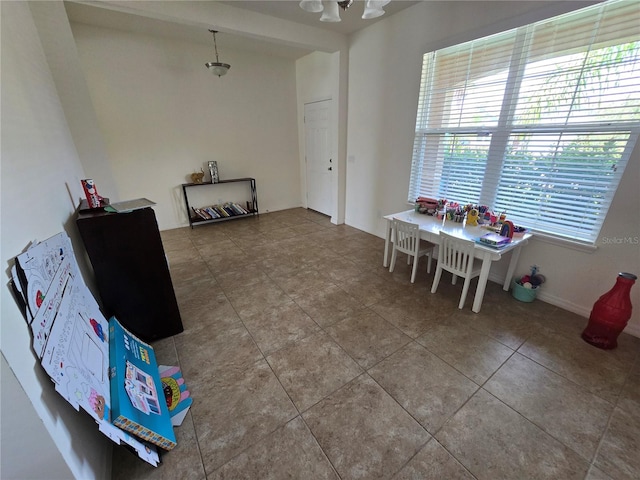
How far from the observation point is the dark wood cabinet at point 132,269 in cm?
172

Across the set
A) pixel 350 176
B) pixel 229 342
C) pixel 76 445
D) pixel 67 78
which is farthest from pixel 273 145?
pixel 76 445

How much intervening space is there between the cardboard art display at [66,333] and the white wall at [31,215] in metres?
0.04

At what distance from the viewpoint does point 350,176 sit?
434 centimetres

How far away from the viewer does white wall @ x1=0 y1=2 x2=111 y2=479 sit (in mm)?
785

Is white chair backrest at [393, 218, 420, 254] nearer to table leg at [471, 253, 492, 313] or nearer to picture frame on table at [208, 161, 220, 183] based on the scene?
table leg at [471, 253, 492, 313]

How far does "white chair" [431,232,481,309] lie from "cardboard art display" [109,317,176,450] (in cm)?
237

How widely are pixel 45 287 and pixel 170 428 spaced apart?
0.91 meters

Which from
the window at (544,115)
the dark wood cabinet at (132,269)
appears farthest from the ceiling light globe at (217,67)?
the dark wood cabinet at (132,269)

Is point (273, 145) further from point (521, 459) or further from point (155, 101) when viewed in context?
point (521, 459)

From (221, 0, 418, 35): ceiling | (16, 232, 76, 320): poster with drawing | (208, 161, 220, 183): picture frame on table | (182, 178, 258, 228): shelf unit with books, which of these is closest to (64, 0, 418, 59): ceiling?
(221, 0, 418, 35): ceiling

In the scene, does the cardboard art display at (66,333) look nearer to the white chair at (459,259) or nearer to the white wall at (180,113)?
the white chair at (459,259)

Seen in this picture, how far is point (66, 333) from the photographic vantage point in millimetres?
1135

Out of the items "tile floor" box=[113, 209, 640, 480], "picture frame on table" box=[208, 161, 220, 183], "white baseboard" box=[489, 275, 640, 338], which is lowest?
"tile floor" box=[113, 209, 640, 480]

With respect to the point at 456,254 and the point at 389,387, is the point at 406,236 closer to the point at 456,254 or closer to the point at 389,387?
the point at 456,254
